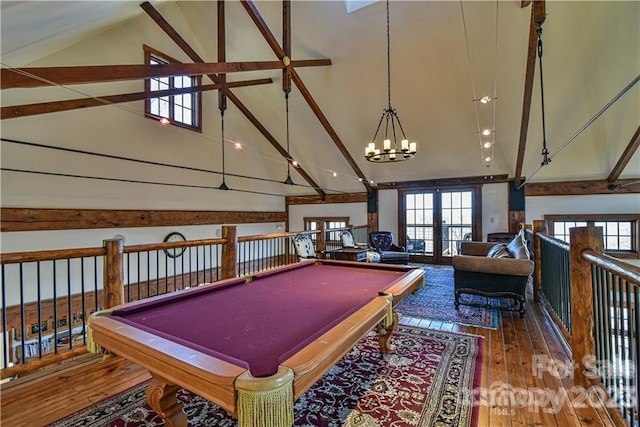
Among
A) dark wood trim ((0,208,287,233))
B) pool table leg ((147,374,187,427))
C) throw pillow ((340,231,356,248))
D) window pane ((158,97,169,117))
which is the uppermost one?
window pane ((158,97,169,117))

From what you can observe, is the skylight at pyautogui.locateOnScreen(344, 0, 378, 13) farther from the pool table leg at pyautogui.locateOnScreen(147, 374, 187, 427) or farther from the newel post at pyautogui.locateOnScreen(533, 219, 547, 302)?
the pool table leg at pyautogui.locateOnScreen(147, 374, 187, 427)

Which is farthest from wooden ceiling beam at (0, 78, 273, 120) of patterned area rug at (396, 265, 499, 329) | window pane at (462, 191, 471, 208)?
window pane at (462, 191, 471, 208)

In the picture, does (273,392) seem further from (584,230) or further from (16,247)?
(16,247)

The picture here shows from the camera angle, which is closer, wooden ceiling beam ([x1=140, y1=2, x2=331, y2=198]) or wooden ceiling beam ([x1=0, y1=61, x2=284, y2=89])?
wooden ceiling beam ([x1=0, y1=61, x2=284, y2=89])

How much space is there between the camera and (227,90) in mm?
7035

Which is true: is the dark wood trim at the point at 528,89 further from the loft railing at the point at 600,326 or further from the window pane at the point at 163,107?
the window pane at the point at 163,107

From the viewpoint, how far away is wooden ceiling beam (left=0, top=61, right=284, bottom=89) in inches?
97.5

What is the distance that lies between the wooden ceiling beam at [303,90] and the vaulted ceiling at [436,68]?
0.11 metres

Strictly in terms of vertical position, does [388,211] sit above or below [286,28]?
below

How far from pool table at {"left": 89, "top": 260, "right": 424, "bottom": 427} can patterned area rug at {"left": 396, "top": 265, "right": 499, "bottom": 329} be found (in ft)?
5.71

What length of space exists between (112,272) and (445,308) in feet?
13.1

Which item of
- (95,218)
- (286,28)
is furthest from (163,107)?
(286,28)

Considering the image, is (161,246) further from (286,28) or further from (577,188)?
(577,188)

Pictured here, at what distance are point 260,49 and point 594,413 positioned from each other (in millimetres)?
7100
